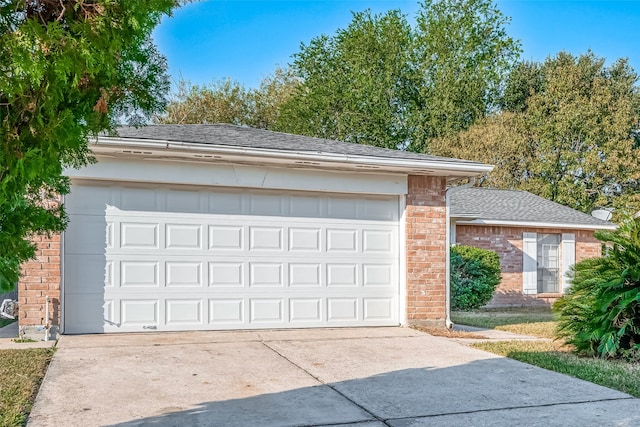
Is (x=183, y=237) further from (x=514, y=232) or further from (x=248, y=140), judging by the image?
(x=514, y=232)

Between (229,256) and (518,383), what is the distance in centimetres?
482

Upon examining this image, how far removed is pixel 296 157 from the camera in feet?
29.1

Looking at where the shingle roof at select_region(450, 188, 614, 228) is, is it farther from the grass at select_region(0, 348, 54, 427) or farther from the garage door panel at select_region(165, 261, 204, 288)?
the grass at select_region(0, 348, 54, 427)

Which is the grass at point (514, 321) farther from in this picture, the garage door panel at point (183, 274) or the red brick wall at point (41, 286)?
the red brick wall at point (41, 286)

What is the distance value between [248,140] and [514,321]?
21.9 ft

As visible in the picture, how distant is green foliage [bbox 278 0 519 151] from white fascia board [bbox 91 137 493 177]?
66.5ft

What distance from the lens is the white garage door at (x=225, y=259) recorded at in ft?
27.7

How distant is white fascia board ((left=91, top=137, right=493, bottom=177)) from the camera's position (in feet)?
26.5

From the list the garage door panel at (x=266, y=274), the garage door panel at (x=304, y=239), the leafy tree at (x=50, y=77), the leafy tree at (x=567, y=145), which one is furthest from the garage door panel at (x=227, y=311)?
the leafy tree at (x=567, y=145)

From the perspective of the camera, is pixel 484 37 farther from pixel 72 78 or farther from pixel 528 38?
pixel 72 78

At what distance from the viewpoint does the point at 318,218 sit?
9.62 metres

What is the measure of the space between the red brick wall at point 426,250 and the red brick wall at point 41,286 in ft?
17.8

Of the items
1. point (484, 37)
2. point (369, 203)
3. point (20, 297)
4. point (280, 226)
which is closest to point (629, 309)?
point (369, 203)

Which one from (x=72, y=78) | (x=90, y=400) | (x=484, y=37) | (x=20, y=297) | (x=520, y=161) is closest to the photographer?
(x=72, y=78)
